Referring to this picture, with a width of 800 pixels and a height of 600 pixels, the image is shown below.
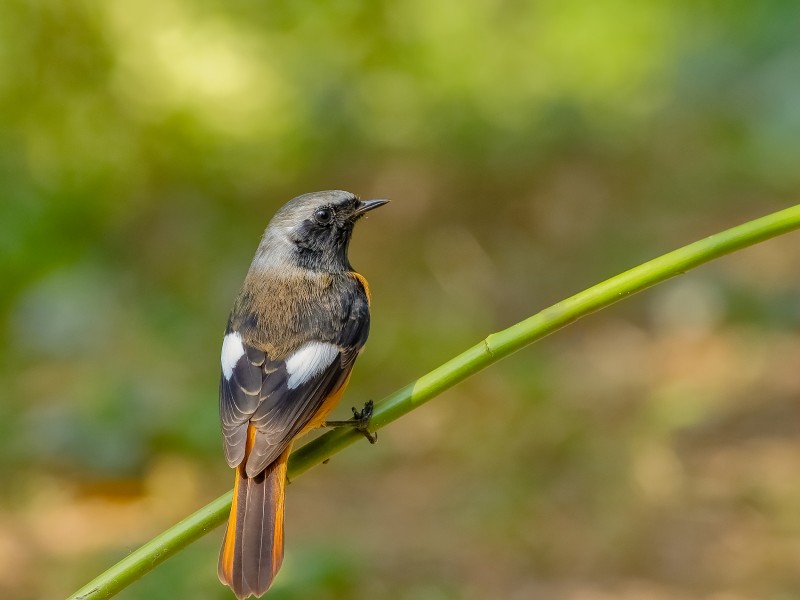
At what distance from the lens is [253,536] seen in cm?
254

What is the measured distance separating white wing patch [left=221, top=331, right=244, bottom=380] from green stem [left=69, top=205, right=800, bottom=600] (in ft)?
3.65

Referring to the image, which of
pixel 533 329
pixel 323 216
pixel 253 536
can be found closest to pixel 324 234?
pixel 323 216

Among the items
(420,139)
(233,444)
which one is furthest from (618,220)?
(233,444)

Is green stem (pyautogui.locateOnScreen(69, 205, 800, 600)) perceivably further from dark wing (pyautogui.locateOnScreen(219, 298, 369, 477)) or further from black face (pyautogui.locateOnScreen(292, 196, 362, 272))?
black face (pyautogui.locateOnScreen(292, 196, 362, 272))

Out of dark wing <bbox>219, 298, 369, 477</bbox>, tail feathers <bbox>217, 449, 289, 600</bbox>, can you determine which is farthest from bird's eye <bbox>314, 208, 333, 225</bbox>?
tail feathers <bbox>217, 449, 289, 600</bbox>

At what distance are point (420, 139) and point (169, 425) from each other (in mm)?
4617

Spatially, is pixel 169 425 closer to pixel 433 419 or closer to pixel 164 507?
pixel 164 507

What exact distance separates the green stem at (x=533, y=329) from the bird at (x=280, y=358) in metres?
0.47

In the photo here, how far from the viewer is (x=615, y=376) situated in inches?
268

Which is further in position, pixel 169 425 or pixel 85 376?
pixel 85 376

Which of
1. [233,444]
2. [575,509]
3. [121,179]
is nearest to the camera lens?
[233,444]

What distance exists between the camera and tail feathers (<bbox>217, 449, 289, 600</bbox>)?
96.1 inches

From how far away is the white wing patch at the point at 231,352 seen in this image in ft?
10.4

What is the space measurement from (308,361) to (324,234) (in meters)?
0.68
